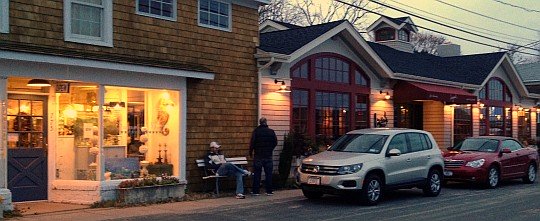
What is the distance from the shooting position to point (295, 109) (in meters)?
19.3

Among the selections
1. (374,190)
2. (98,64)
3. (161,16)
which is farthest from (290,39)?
(98,64)

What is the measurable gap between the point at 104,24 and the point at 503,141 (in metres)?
12.1

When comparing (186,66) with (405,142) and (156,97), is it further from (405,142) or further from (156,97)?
(405,142)

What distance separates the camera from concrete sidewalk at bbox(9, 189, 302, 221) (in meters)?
12.3

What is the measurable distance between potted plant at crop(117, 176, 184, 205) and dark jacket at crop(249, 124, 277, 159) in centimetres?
206

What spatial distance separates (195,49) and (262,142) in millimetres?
2750

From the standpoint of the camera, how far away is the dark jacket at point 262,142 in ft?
52.9

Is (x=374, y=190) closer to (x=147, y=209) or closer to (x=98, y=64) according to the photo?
(x=147, y=209)

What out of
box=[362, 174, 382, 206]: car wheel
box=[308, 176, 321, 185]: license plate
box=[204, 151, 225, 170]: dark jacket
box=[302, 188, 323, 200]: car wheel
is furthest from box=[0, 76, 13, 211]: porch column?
box=[362, 174, 382, 206]: car wheel

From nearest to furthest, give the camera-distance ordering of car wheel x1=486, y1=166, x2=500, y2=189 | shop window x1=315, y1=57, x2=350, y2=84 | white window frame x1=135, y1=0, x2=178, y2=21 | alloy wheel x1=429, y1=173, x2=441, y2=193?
1. white window frame x1=135, y1=0, x2=178, y2=21
2. alloy wheel x1=429, y1=173, x2=441, y2=193
3. car wheel x1=486, y1=166, x2=500, y2=189
4. shop window x1=315, y1=57, x2=350, y2=84

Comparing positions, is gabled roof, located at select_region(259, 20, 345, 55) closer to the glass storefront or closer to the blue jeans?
the blue jeans

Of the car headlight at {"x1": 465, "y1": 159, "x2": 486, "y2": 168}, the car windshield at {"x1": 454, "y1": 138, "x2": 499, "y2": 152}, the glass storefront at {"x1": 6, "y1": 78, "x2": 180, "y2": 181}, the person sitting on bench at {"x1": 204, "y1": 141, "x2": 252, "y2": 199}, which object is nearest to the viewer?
the glass storefront at {"x1": 6, "y1": 78, "x2": 180, "y2": 181}

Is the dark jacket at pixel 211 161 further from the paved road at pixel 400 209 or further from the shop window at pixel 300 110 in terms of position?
the shop window at pixel 300 110

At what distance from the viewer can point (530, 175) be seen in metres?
20.6
